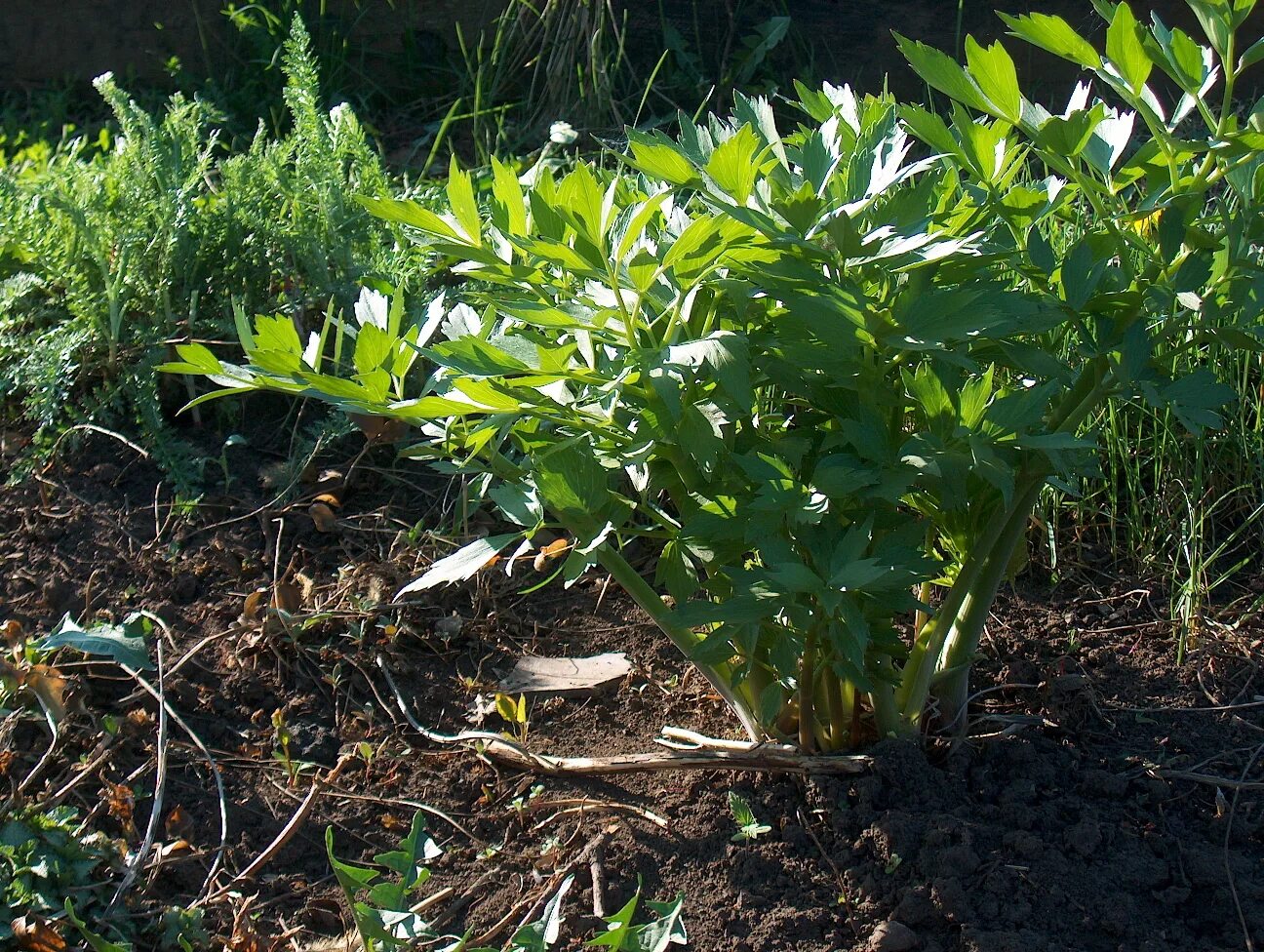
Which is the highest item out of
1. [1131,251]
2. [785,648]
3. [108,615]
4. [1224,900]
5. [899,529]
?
[1131,251]

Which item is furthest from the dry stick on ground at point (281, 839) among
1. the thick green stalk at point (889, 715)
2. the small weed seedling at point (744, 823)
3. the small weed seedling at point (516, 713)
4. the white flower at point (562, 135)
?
the white flower at point (562, 135)

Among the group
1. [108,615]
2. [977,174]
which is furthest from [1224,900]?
[108,615]

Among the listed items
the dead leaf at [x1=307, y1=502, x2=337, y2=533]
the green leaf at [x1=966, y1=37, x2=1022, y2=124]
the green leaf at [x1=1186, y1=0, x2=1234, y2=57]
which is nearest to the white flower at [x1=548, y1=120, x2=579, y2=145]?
the dead leaf at [x1=307, y1=502, x2=337, y2=533]

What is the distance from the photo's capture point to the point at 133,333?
8.71 feet

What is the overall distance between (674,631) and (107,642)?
926mm

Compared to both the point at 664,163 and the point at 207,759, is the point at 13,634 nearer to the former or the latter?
the point at 207,759

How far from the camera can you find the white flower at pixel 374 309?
1563 millimetres

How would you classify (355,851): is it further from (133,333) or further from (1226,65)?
(1226,65)

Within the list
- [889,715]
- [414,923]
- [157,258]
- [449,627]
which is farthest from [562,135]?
[414,923]

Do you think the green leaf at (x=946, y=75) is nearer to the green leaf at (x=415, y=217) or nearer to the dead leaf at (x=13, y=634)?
the green leaf at (x=415, y=217)

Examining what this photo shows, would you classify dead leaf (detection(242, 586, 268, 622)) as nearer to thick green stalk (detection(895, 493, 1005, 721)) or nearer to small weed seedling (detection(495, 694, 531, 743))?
small weed seedling (detection(495, 694, 531, 743))

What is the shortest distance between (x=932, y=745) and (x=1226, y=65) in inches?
39.8

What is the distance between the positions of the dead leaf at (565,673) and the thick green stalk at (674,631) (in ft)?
0.99

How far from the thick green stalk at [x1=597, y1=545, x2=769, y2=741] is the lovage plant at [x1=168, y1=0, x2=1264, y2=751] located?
0.02 meters
